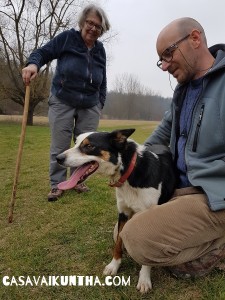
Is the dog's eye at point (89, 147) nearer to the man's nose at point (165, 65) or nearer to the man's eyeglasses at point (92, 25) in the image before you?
the man's nose at point (165, 65)

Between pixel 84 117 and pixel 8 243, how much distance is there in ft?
7.74

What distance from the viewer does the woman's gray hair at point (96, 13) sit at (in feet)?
15.4

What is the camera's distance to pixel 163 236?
8.52ft

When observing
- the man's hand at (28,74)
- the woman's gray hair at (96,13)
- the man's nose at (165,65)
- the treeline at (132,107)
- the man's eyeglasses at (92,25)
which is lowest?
the treeline at (132,107)

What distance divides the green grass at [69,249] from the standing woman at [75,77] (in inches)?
22.4

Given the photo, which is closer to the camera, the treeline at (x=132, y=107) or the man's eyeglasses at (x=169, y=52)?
the man's eyeglasses at (x=169, y=52)

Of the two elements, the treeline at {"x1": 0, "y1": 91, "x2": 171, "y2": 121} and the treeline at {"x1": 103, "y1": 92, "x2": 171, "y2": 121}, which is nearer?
the treeline at {"x1": 0, "y1": 91, "x2": 171, "y2": 121}

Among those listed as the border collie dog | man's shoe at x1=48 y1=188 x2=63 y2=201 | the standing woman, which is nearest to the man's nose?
the border collie dog

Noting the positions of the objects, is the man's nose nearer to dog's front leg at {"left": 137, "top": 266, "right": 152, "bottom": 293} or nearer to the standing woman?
dog's front leg at {"left": 137, "top": 266, "right": 152, "bottom": 293}

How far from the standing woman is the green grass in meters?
0.57

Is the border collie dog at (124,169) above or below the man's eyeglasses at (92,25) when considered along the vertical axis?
below

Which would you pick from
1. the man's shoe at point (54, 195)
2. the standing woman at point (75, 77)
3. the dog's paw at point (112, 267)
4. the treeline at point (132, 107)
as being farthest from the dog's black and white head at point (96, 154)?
the treeline at point (132, 107)

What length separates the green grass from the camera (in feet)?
8.96

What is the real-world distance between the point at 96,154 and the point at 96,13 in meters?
2.59
